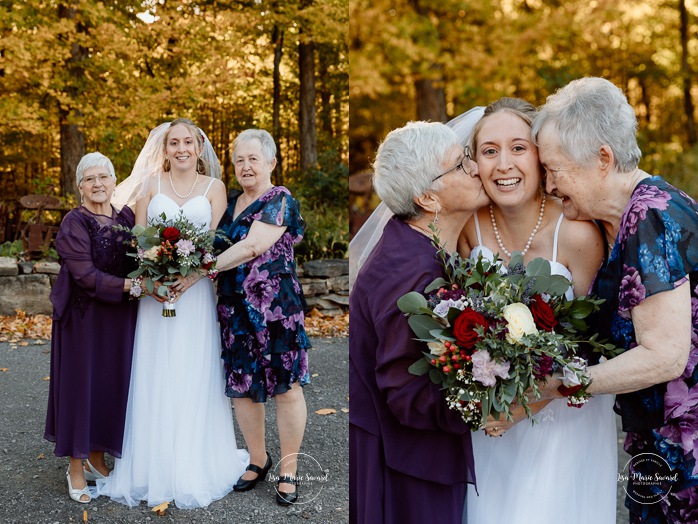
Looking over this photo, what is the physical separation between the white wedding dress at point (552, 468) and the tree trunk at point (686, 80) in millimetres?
8518

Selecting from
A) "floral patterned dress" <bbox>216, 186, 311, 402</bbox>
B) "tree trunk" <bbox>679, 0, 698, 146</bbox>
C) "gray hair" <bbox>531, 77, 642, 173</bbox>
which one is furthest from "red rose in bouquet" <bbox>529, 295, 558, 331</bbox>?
"tree trunk" <bbox>679, 0, 698, 146</bbox>

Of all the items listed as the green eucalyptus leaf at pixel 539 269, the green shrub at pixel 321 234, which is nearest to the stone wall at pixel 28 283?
the green shrub at pixel 321 234

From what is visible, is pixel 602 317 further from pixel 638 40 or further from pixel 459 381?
pixel 638 40

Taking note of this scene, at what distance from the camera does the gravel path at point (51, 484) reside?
2992 millimetres

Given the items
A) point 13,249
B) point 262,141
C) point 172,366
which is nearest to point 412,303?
point 262,141

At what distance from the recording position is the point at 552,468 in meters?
2.14

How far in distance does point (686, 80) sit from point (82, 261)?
30.2ft

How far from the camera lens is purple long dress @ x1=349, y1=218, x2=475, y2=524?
193 centimetres

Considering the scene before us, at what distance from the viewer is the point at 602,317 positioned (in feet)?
6.55

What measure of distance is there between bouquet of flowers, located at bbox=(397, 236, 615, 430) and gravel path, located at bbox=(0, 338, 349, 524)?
5.05 ft

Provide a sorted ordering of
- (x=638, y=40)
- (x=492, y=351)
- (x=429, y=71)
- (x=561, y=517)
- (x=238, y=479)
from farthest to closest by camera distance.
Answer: (x=638, y=40), (x=429, y=71), (x=238, y=479), (x=561, y=517), (x=492, y=351)

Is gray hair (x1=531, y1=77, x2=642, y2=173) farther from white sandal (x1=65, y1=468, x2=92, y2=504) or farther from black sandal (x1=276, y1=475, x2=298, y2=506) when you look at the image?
white sandal (x1=65, y1=468, x2=92, y2=504)

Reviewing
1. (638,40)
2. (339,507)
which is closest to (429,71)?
(638,40)

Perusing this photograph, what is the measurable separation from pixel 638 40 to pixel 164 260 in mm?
8469
